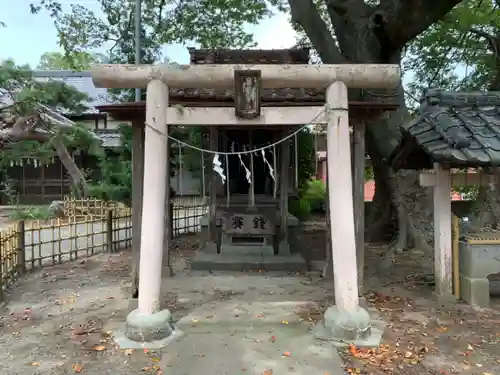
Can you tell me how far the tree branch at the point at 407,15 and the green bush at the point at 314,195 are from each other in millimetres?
11588

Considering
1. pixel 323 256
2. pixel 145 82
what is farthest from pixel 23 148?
pixel 145 82

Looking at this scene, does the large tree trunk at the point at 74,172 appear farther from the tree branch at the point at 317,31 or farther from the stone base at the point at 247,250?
the tree branch at the point at 317,31

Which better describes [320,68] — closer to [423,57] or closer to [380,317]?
[380,317]

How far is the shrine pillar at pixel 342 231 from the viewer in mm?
5438

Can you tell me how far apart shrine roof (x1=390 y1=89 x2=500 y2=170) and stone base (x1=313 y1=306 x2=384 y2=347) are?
2.34 m

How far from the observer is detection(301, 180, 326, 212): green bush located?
71.4 ft

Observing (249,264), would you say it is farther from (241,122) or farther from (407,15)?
(407,15)

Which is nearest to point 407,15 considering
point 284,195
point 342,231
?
point 284,195

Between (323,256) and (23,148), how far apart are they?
615 inches

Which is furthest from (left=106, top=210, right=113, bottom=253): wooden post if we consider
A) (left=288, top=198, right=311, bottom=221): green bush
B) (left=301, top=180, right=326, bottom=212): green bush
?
(left=301, top=180, right=326, bottom=212): green bush

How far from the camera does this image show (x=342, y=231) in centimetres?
560

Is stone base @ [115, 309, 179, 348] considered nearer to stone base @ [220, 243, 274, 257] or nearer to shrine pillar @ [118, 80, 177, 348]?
shrine pillar @ [118, 80, 177, 348]

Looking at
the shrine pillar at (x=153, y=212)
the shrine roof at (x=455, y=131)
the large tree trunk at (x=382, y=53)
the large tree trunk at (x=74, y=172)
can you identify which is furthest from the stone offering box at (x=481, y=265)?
the large tree trunk at (x=74, y=172)

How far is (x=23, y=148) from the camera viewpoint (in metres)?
20.3
